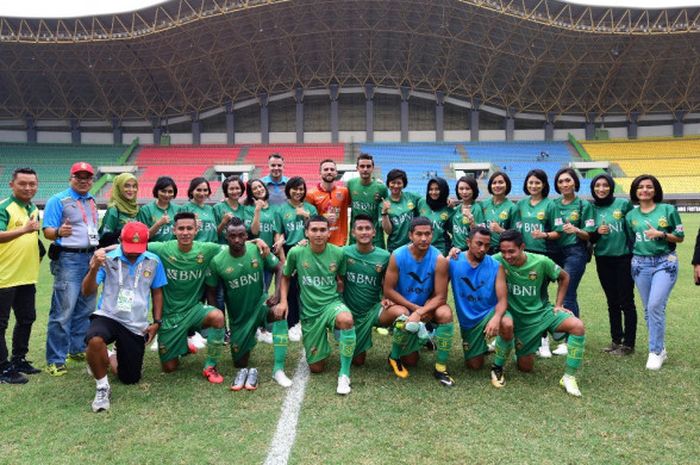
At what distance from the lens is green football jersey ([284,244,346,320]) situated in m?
4.86

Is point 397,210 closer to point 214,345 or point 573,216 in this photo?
point 573,216

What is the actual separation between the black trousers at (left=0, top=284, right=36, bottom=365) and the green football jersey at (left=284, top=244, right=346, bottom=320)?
2579 mm

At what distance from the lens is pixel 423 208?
6.23 m

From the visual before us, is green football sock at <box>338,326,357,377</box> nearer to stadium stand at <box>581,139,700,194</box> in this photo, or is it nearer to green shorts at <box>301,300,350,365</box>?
green shorts at <box>301,300,350,365</box>

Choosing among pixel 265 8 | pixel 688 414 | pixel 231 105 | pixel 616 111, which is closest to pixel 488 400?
pixel 688 414

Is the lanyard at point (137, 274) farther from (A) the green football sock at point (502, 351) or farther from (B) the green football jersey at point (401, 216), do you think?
(A) the green football sock at point (502, 351)

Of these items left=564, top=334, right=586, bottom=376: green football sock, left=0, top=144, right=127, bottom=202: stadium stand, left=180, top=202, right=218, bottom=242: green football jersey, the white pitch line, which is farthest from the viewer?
left=0, top=144, right=127, bottom=202: stadium stand

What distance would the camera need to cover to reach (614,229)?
5.19 m

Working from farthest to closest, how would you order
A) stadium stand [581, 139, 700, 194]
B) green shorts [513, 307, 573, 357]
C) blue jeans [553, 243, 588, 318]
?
stadium stand [581, 139, 700, 194], blue jeans [553, 243, 588, 318], green shorts [513, 307, 573, 357]

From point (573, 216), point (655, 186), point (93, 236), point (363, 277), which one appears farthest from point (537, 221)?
point (93, 236)

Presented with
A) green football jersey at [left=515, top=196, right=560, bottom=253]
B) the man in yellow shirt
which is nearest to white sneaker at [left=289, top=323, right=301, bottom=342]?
the man in yellow shirt

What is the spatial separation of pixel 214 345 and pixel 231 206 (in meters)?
2.21

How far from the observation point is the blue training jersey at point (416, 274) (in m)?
4.81

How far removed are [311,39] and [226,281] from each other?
32.0m
